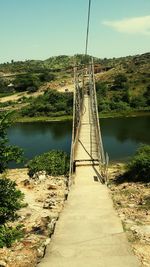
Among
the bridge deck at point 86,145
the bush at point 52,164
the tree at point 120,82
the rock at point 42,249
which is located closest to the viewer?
the rock at point 42,249

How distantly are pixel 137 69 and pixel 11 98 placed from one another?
28207 millimetres

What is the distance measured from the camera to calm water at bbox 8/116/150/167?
43562mm

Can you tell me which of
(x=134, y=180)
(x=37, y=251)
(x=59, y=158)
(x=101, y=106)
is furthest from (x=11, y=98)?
(x=37, y=251)

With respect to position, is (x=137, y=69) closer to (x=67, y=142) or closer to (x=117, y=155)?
(x=67, y=142)

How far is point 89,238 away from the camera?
1182 centimetres

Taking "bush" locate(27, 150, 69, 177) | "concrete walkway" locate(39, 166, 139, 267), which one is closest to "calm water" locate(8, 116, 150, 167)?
"bush" locate(27, 150, 69, 177)

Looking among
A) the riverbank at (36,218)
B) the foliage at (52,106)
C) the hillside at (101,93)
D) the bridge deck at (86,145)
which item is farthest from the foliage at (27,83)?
the riverbank at (36,218)

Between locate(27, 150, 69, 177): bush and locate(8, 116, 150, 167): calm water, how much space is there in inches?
386

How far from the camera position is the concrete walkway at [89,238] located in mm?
10305

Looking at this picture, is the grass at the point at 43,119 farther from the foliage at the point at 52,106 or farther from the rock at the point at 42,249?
the rock at the point at 42,249

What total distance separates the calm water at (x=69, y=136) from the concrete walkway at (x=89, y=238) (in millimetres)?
21940

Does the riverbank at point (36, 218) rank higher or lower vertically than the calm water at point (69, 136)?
higher

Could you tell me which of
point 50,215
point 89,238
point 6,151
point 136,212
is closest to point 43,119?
point 50,215

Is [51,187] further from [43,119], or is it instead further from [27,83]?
[27,83]
